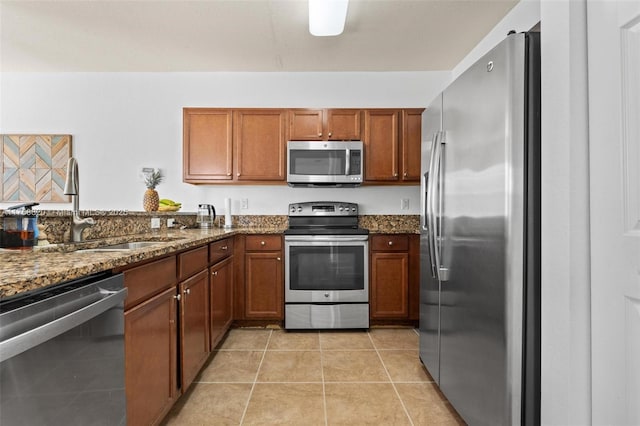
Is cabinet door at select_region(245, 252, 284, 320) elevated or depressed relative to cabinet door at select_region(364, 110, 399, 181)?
depressed

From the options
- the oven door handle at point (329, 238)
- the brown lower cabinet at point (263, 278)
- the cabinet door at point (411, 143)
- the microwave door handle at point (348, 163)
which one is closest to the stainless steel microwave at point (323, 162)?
the microwave door handle at point (348, 163)

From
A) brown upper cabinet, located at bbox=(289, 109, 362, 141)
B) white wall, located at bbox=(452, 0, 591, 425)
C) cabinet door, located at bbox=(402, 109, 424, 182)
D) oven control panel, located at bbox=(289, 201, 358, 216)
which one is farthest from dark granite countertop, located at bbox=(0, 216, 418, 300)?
cabinet door, located at bbox=(402, 109, 424, 182)

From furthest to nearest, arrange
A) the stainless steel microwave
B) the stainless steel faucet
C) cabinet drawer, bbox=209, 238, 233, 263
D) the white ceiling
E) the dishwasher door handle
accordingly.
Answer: the stainless steel microwave → the white ceiling → cabinet drawer, bbox=209, 238, 233, 263 → the stainless steel faucet → the dishwasher door handle

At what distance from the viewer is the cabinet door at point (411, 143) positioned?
3.31 m

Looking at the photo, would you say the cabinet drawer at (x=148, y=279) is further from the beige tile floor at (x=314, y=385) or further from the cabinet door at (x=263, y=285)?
the cabinet door at (x=263, y=285)

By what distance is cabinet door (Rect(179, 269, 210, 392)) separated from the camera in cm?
176

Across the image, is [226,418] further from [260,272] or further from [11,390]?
[260,272]

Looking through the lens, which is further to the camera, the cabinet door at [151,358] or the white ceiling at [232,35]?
the white ceiling at [232,35]

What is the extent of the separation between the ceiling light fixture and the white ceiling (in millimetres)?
206

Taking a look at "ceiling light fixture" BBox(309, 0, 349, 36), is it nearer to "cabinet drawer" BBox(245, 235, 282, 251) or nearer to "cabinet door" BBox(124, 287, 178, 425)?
Answer: "cabinet drawer" BBox(245, 235, 282, 251)

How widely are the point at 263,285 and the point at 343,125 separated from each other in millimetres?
1784

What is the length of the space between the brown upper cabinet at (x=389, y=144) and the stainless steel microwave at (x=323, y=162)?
0.15 meters

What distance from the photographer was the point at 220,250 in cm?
257
